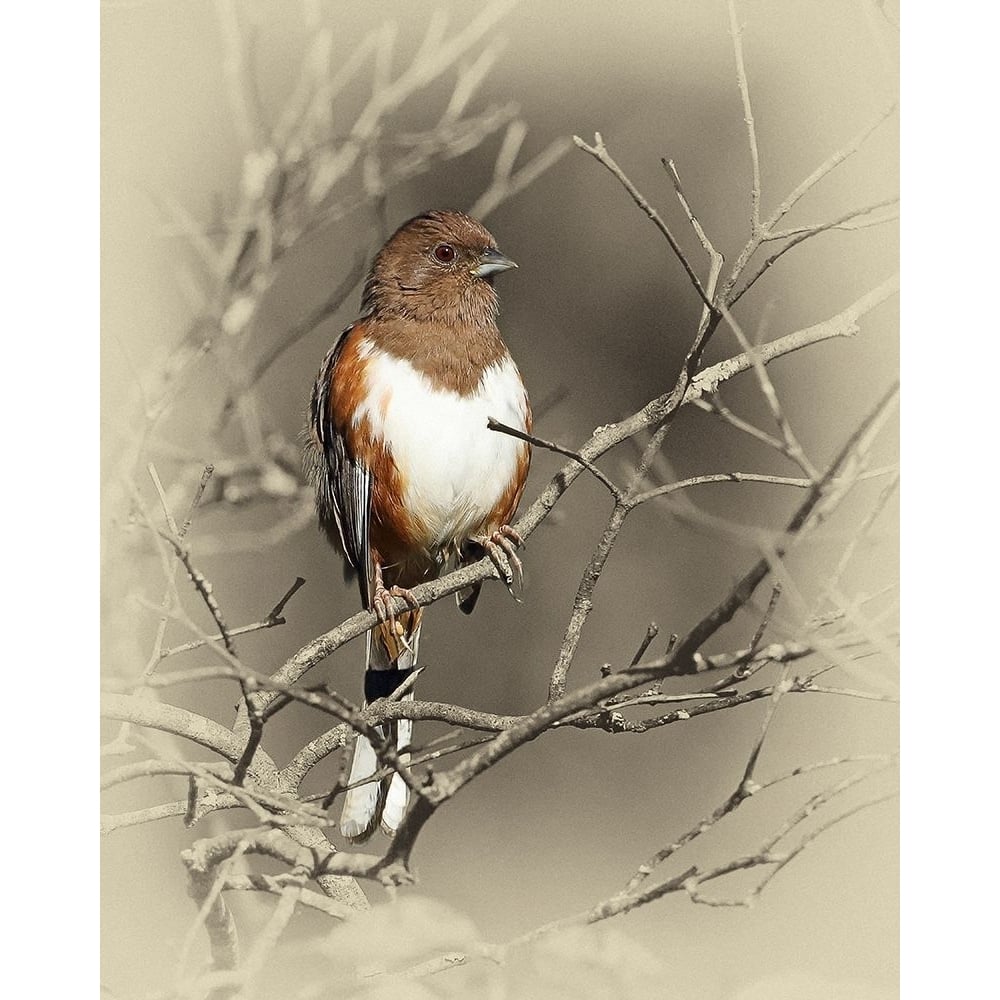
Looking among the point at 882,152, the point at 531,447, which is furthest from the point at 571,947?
the point at 882,152

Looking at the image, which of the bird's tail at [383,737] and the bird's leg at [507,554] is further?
the bird's leg at [507,554]

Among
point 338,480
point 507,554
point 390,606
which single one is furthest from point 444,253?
point 390,606

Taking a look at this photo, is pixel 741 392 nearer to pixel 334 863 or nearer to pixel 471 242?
pixel 471 242

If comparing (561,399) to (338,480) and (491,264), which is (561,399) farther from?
(338,480)

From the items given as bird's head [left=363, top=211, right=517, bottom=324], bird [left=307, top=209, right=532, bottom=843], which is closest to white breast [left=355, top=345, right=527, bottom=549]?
bird [left=307, top=209, right=532, bottom=843]

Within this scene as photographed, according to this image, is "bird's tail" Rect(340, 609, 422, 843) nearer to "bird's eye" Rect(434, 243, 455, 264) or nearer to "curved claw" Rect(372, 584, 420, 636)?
"curved claw" Rect(372, 584, 420, 636)

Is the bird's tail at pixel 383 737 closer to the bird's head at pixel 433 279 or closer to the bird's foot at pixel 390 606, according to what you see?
the bird's foot at pixel 390 606

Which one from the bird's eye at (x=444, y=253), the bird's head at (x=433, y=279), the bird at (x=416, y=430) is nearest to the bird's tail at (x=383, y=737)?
the bird at (x=416, y=430)
